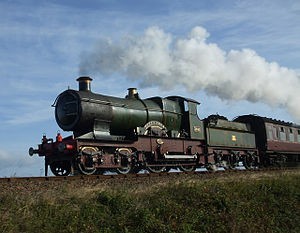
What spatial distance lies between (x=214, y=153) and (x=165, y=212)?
42.2 ft

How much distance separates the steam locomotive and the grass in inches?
131

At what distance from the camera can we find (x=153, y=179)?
14836mm

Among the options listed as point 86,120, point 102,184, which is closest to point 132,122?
point 86,120

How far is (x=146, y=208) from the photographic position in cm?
1070

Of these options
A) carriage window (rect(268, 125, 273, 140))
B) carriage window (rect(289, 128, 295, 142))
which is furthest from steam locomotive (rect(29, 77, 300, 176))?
carriage window (rect(289, 128, 295, 142))

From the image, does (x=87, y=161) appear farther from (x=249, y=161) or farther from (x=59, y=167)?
(x=249, y=161)

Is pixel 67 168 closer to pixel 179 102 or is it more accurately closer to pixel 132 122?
pixel 132 122

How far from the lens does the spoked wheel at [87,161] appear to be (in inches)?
627

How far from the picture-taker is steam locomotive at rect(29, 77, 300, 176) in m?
16.7

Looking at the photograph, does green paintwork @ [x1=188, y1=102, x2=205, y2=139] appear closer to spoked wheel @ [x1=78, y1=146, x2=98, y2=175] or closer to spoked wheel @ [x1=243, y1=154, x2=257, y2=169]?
spoked wheel @ [x1=243, y1=154, x2=257, y2=169]

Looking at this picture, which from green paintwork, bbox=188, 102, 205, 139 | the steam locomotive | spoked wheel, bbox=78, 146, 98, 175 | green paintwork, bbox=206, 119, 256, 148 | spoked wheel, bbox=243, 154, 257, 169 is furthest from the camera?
spoked wheel, bbox=243, 154, 257, 169

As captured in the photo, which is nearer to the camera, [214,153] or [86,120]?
[86,120]

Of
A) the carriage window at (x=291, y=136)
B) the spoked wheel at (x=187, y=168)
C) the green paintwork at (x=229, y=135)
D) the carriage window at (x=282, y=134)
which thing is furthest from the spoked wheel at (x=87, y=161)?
the carriage window at (x=291, y=136)

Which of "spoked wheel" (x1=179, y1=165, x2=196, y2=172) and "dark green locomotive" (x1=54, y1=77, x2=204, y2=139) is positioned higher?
"dark green locomotive" (x1=54, y1=77, x2=204, y2=139)
